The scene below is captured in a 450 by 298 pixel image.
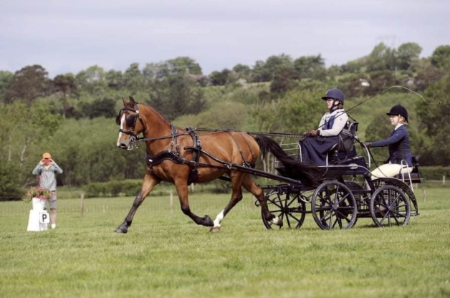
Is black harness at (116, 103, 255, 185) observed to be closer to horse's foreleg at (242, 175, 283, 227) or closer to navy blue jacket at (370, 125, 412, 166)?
horse's foreleg at (242, 175, 283, 227)

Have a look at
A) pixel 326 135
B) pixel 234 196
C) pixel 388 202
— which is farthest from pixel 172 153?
pixel 388 202

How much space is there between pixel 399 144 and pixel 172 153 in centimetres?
427

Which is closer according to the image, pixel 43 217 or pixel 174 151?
pixel 174 151

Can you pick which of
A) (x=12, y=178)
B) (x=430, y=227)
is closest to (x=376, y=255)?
(x=430, y=227)

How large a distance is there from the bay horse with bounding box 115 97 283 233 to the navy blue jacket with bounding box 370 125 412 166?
243 centimetres

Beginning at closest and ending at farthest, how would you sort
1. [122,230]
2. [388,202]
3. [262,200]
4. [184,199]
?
[184,199], [122,230], [388,202], [262,200]

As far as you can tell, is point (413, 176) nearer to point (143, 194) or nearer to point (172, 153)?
point (172, 153)

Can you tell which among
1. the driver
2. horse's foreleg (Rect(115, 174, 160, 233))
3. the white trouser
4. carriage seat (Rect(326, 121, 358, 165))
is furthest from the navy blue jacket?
horse's foreleg (Rect(115, 174, 160, 233))

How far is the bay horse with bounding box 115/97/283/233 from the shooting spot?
50.2 ft

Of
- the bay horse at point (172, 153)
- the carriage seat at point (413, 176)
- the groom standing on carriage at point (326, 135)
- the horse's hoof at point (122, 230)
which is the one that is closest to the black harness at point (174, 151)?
the bay horse at point (172, 153)

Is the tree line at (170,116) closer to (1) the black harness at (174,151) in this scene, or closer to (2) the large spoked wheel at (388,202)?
(1) the black harness at (174,151)

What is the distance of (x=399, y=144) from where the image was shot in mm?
16375

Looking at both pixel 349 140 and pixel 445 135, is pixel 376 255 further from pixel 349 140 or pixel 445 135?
pixel 445 135

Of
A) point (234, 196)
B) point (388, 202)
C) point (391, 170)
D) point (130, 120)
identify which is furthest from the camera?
point (234, 196)
